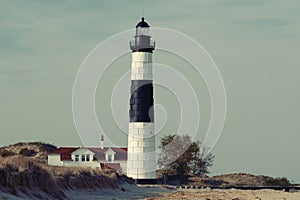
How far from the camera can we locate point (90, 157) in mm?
67562

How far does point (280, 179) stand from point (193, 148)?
8883 mm

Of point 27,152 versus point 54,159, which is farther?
point 27,152

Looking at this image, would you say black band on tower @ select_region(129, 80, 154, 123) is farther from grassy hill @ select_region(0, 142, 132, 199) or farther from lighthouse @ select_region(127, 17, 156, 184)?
grassy hill @ select_region(0, 142, 132, 199)

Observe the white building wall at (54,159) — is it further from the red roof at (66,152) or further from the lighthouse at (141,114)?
the lighthouse at (141,114)

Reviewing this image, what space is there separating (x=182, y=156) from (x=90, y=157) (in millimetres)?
9271

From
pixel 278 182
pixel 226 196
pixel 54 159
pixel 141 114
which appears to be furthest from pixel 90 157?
pixel 226 196

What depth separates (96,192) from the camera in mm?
39188

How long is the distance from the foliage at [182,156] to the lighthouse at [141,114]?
13.6 meters

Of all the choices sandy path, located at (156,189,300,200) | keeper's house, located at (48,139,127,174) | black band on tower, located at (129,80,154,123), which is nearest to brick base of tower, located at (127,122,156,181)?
black band on tower, located at (129,80,154,123)

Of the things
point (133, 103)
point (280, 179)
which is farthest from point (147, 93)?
point (280, 179)

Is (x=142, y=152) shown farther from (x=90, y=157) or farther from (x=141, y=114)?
(x=90, y=157)

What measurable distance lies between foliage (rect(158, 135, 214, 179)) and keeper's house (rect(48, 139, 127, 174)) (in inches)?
176

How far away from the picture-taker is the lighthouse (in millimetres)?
54250

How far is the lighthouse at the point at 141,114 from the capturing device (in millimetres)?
54250
